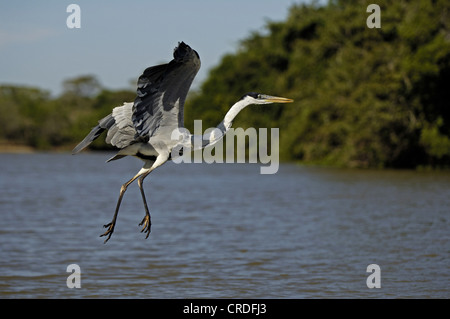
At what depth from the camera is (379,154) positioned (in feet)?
153

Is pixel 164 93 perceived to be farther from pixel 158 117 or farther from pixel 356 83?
pixel 356 83

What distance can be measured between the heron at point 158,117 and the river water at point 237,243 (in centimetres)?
592

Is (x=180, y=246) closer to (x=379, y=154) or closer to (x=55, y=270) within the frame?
(x=55, y=270)

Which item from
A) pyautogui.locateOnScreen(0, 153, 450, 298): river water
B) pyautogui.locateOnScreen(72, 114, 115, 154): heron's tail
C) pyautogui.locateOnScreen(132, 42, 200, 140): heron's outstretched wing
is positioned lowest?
pyautogui.locateOnScreen(0, 153, 450, 298): river water

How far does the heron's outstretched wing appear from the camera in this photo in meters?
8.82

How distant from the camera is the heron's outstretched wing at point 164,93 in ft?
28.9

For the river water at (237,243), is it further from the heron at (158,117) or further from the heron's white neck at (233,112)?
the heron's white neck at (233,112)

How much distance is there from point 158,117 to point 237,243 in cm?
1237

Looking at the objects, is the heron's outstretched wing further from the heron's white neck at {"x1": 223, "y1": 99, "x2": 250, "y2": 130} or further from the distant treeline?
the distant treeline

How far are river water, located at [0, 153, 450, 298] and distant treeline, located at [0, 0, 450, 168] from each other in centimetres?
528

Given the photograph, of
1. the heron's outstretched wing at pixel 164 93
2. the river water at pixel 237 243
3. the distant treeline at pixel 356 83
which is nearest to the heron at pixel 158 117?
the heron's outstretched wing at pixel 164 93

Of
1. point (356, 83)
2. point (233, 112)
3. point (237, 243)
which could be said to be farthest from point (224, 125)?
point (356, 83)

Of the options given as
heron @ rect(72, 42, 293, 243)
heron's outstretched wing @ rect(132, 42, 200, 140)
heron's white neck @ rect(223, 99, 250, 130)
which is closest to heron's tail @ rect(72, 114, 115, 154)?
heron @ rect(72, 42, 293, 243)

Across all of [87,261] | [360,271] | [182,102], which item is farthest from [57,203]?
[182,102]
